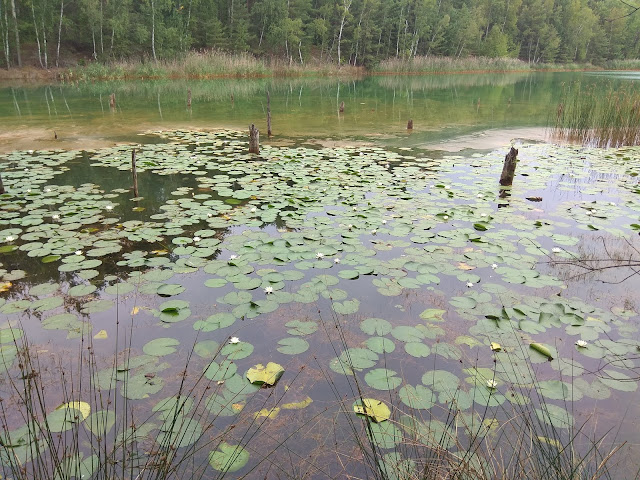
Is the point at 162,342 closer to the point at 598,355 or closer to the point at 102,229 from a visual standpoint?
the point at 102,229

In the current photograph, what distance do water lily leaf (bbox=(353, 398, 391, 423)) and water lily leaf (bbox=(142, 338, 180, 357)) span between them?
119 cm

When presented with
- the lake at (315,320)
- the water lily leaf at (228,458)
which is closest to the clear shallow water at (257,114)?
the lake at (315,320)

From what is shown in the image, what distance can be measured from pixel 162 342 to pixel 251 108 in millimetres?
12971

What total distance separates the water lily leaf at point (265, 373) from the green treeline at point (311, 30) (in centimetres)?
2641

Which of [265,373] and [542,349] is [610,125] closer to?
[542,349]

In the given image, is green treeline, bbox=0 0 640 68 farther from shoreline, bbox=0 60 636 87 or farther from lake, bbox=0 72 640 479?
lake, bbox=0 72 640 479

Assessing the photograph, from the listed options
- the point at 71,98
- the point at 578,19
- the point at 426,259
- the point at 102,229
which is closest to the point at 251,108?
the point at 71,98

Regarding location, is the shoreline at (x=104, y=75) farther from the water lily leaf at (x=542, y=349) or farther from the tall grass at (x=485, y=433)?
the water lily leaf at (x=542, y=349)

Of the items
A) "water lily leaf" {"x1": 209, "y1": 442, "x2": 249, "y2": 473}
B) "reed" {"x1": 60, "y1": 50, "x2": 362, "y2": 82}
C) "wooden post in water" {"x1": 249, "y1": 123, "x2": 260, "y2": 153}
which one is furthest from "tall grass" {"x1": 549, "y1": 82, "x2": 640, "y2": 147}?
"reed" {"x1": 60, "y1": 50, "x2": 362, "y2": 82}

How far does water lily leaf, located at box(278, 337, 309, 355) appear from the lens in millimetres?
2539

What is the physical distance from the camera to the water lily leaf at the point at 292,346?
8.33ft

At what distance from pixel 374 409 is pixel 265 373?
2.12ft

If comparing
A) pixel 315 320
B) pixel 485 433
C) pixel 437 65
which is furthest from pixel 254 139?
pixel 437 65

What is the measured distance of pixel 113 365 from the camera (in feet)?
7.94
